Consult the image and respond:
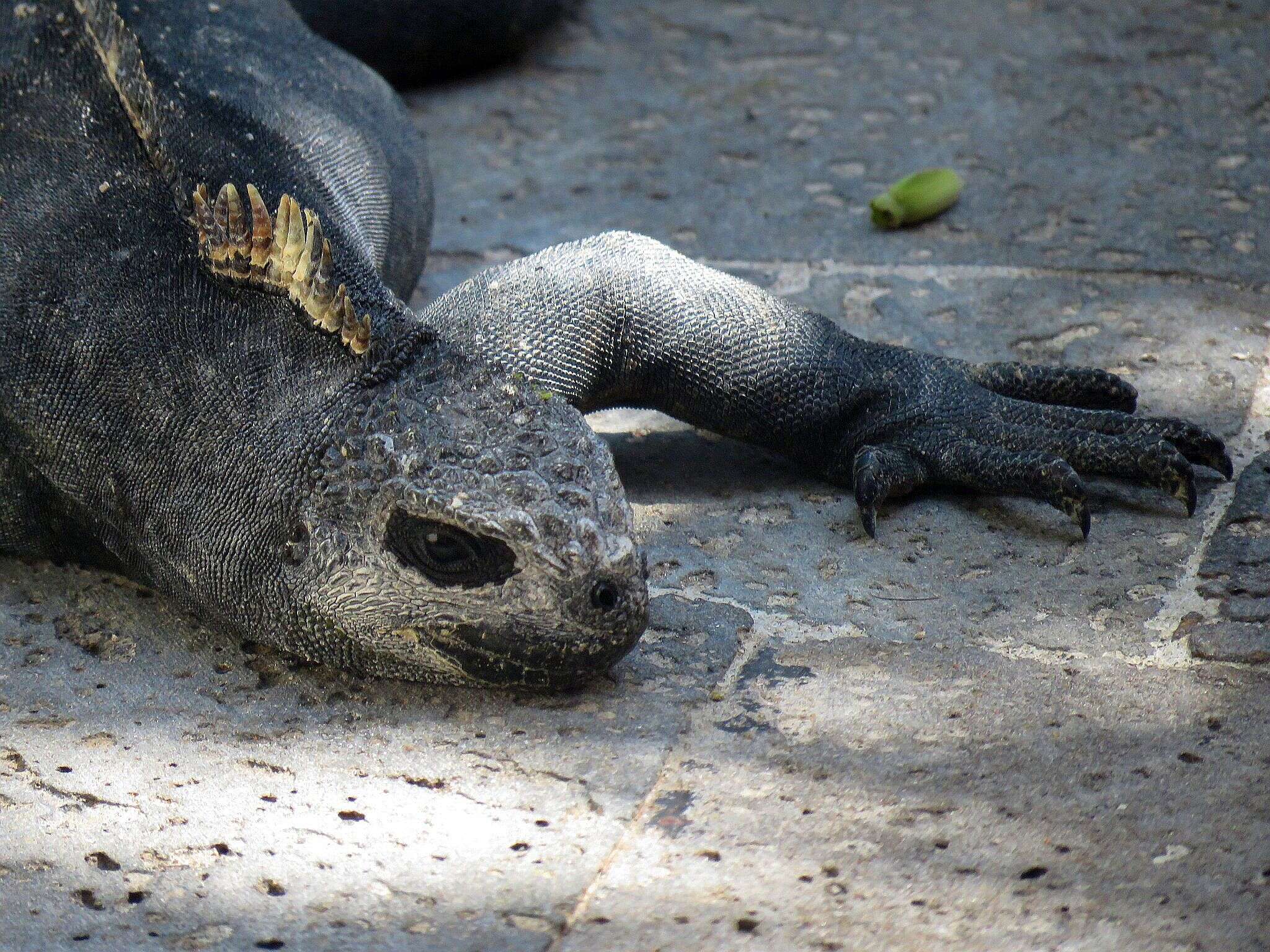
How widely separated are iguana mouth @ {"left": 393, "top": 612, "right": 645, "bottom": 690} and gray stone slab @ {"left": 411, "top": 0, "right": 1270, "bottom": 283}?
8.82 feet

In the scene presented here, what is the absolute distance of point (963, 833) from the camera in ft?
8.71

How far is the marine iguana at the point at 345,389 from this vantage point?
2979 millimetres

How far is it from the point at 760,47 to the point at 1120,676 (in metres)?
4.89

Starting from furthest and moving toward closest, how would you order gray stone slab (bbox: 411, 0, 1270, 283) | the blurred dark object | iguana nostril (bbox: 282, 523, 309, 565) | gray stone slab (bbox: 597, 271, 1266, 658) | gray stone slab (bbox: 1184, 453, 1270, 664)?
the blurred dark object → gray stone slab (bbox: 411, 0, 1270, 283) → gray stone slab (bbox: 597, 271, 1266, 658) → gray stone slab (bbox: 1184, 453, 1270, 664) → iguana nostril (bbox: 282, 523, 309, 565)

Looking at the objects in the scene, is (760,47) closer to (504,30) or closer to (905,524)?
(504,30)

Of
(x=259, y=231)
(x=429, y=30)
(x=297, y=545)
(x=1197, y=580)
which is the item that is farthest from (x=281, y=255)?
(x=429, y=30)

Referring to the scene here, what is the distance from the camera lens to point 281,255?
318 cm

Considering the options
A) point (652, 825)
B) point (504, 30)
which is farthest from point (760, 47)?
point (652, 825)

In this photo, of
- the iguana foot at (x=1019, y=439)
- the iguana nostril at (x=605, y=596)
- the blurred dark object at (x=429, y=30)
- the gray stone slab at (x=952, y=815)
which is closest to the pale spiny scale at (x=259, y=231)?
the iguana nostril at (x=605, y=596)

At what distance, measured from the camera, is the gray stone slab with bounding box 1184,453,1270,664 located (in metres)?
3.16

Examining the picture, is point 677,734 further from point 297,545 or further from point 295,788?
point 297,545

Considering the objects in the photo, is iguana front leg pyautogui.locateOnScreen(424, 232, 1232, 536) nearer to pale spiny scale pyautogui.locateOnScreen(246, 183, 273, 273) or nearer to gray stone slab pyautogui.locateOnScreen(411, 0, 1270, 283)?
pale spiny scale pyautogui.locateOnScreen(246, 183, 273, 273)

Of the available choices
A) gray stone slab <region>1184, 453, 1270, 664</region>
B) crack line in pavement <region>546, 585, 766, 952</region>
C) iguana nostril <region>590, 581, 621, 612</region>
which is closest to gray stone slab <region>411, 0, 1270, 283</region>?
gray stone slab <region>1184, 453, 1270, 664</region>

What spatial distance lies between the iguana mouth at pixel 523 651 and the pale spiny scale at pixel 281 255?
0.65m
